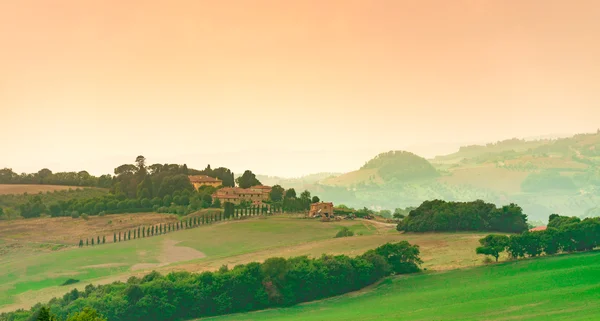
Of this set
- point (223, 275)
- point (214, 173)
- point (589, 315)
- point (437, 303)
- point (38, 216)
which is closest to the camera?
point (589, 315)

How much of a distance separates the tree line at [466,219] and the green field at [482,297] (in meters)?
30.4

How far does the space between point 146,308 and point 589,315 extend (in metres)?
42.0

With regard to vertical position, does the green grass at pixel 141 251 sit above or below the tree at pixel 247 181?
below

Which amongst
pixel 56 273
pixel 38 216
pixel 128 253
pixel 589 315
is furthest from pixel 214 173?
pixel 589 315

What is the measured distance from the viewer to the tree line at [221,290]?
7500cm

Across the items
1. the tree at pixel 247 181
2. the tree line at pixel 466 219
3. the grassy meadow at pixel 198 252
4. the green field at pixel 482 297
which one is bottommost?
the green field at pixel 482 297

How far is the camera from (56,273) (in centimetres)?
10288

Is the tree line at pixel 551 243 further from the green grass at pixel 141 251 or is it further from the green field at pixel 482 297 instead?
→ the green grass at pixel 141 251

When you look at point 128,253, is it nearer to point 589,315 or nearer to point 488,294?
point 488,294

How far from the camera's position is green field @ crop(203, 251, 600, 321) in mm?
61125

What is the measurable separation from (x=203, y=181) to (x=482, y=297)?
117810 mm

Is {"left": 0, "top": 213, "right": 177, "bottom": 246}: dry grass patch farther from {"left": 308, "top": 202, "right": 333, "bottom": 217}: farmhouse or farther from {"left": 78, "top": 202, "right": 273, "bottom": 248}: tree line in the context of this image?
{"left": 308, "top": 202, "right": 333, "bottom": 217}: farmhouse

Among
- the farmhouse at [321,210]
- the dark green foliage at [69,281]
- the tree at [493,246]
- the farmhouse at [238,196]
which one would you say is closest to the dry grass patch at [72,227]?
the farmhouse at [238,196]

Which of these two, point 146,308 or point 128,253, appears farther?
point 128,253
